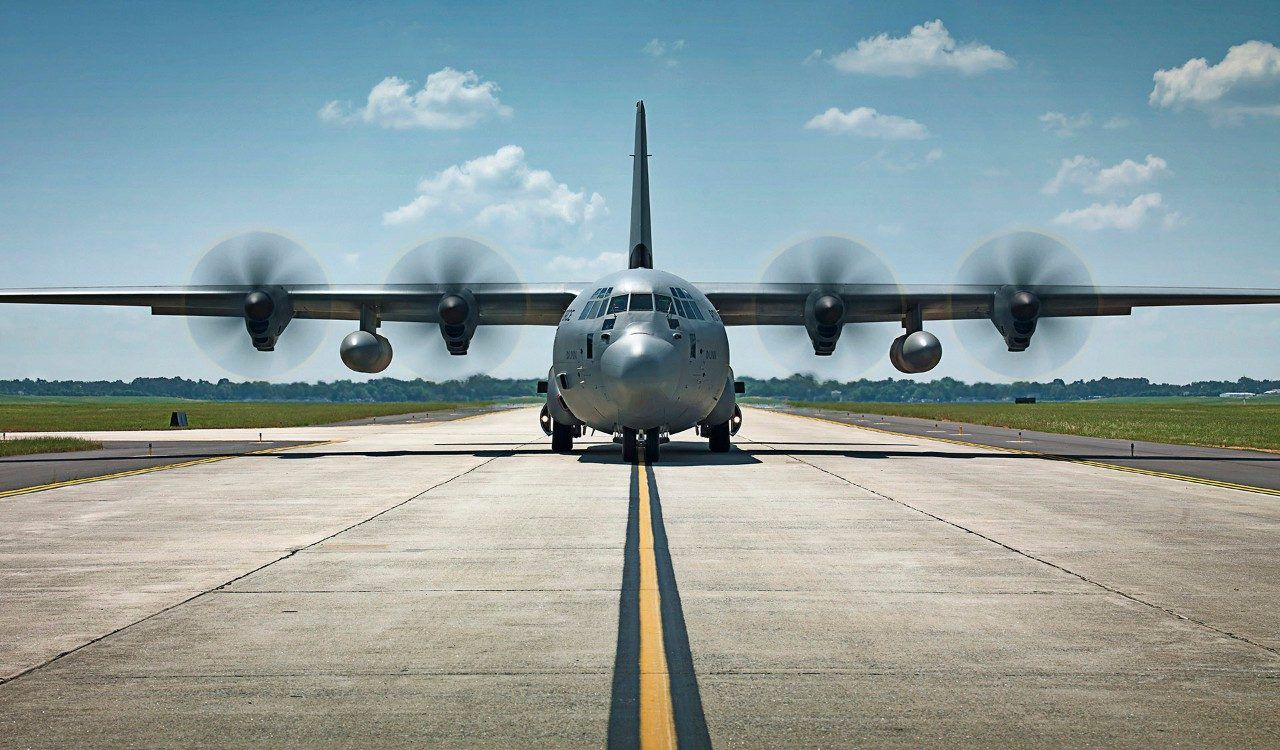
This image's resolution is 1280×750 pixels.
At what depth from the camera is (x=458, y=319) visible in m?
28.4

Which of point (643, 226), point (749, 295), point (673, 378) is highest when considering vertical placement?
point (643, 226)

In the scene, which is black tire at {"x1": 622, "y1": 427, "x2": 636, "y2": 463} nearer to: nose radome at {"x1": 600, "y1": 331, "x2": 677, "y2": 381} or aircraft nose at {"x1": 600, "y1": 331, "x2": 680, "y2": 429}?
aircraft nose at {"x1": 600, "y1": 331, "x2": 680, "y2": 429}

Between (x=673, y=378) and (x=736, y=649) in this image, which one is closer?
(x=736, y=649)

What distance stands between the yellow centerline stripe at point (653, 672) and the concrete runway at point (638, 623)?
29 millimetres

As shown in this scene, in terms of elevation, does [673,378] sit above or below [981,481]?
above

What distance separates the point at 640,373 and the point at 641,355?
39 centimetres

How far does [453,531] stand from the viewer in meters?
11.8

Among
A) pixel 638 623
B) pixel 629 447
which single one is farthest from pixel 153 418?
pixel 638 623

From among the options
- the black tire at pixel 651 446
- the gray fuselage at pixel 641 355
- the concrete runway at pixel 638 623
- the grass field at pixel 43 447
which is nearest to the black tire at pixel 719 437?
the gray fuselage at pixel 641 355

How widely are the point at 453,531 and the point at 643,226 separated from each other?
18.3 meters

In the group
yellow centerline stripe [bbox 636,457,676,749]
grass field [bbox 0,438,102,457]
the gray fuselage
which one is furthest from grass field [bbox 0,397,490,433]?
yellow centerline stripe [bbox 636,457,676,749]

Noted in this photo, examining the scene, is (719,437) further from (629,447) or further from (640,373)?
(640,373)

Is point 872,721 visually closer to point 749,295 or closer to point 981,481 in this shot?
point 981,481

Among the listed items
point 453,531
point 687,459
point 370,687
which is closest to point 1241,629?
point 370,687
